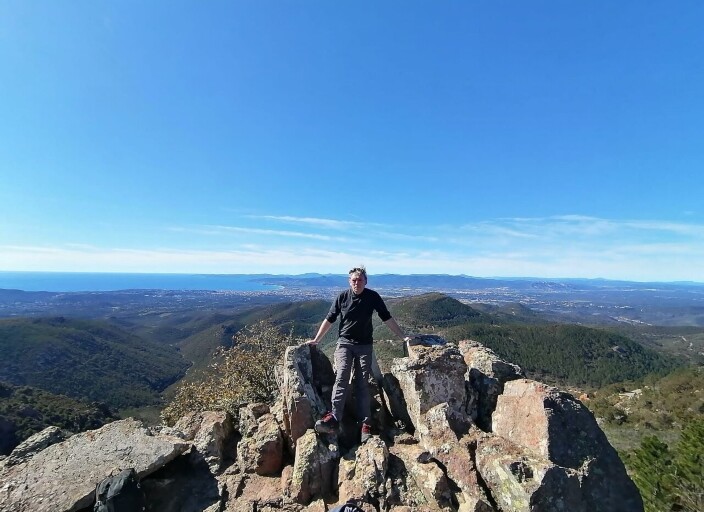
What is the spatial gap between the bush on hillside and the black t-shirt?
653cm

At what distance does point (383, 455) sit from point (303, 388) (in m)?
2.85

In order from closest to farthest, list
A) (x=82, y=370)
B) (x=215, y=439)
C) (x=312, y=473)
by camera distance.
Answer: (x=312, y=473), (x=215, y=439), (x=82, y=370)

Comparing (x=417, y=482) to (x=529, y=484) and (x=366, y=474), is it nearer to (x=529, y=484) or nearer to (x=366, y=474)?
(x=366, y=474)

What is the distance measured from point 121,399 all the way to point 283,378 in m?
166

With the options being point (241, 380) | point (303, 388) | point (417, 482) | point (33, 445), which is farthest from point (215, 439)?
point (241, 380)

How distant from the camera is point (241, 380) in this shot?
18312 mm

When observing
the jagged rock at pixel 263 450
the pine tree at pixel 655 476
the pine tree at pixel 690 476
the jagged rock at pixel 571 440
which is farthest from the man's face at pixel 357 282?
the pine tree at pixel 690 476

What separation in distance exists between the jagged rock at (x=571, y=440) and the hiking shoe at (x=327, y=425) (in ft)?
13.3

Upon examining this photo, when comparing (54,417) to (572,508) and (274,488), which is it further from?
(572,508)

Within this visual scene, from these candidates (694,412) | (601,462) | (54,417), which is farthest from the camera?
(54,417)

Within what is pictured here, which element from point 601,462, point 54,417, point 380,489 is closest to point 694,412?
point 601,462

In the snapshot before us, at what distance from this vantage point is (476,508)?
22.1 feet

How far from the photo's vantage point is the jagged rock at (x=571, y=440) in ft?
23.3

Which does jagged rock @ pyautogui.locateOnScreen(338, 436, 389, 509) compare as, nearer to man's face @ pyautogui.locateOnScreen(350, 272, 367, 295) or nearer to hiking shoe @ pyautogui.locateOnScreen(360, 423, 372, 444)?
hiking shoe @ pyautogui.locateOnScreen(360, 423, 372, 444)
